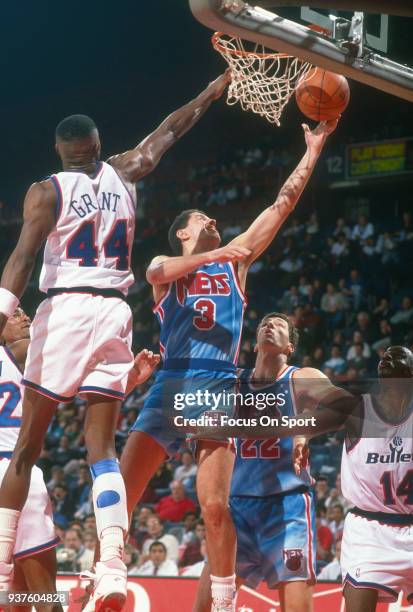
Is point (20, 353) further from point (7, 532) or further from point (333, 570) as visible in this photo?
point (333, 570)

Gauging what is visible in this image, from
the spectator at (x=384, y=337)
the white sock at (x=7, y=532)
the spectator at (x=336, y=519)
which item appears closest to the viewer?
the white sock at (x=7, y=532)

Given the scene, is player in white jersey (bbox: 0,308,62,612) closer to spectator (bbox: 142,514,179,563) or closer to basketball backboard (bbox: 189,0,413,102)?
basketball backboard (bbox: 189,0,413,102)

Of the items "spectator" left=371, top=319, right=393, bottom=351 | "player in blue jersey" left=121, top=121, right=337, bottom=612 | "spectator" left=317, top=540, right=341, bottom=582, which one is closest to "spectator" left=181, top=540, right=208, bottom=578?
"spectator" left=317, top=540, right=341, bottom=582

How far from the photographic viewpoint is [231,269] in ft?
17.4

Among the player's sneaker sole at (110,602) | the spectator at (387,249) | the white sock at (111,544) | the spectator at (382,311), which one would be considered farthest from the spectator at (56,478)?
the player's sneaker sole at (110,602)

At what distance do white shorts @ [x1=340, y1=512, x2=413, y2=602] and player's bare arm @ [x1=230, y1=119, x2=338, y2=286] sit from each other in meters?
1.54

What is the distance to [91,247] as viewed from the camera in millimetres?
4398

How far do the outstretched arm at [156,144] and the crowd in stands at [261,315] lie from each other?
5.05 meters

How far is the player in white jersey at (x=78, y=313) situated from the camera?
4.15m

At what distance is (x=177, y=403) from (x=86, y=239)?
1140 mm

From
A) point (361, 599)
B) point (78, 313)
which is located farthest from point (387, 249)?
point (78, 313)

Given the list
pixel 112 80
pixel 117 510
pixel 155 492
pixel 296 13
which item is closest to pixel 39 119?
pixel 112 80

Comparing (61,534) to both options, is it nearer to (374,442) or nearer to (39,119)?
(374,442)

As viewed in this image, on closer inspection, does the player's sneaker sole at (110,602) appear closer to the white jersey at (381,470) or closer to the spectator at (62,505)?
the white jersey at (381,470)
